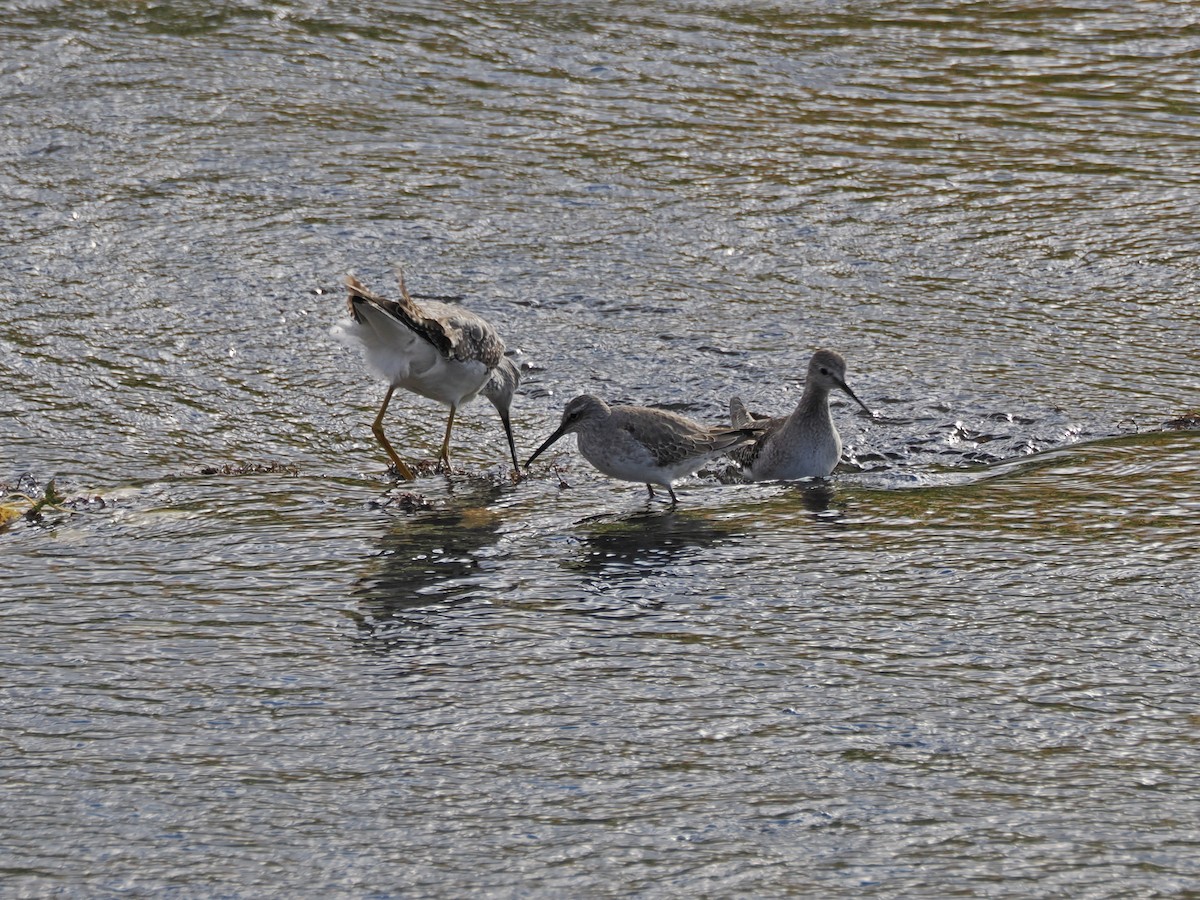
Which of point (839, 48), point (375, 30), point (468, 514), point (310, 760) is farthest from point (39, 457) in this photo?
point (839, 48)

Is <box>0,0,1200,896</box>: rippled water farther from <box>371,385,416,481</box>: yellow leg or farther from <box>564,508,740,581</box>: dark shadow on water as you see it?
<box>371,385,416,481</box>: yellow leg

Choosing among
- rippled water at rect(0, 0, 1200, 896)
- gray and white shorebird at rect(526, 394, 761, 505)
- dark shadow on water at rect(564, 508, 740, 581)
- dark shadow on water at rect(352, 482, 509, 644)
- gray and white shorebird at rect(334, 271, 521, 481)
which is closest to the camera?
rippled water at rect(0, 0, 1200, 896)

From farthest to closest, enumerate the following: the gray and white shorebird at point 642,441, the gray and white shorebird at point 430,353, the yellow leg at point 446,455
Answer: the yellow leg at point 446,455 → the gray and white shorebird at point 430,353 → the gray and white shorebird at point 642,441

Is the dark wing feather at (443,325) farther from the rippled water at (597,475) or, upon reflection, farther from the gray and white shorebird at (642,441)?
the gray and white shorebird at (642,441)

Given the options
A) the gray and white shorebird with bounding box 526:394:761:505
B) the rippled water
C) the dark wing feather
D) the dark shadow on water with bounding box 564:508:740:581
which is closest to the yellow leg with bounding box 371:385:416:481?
the rippled water

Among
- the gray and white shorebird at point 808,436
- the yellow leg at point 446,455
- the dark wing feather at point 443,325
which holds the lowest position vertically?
the yellow leg at point 446,455

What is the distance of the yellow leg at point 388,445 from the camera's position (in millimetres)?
8734

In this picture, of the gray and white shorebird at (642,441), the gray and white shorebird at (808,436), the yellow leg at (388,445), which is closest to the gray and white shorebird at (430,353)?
the yellow leg at (388,445)

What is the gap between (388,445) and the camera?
8984 mm

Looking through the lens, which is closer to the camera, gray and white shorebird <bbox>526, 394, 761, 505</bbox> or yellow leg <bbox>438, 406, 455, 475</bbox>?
gray and white shorebird <bbox>526, 394, 761, 505</bbox>

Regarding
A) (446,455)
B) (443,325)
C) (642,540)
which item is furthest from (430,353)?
(642,540)

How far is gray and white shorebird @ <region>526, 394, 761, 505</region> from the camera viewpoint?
26.9 feet

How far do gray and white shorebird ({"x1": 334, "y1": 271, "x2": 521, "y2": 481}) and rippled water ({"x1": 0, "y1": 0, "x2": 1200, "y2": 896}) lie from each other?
0.29m

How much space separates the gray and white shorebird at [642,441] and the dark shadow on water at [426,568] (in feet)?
1.86
